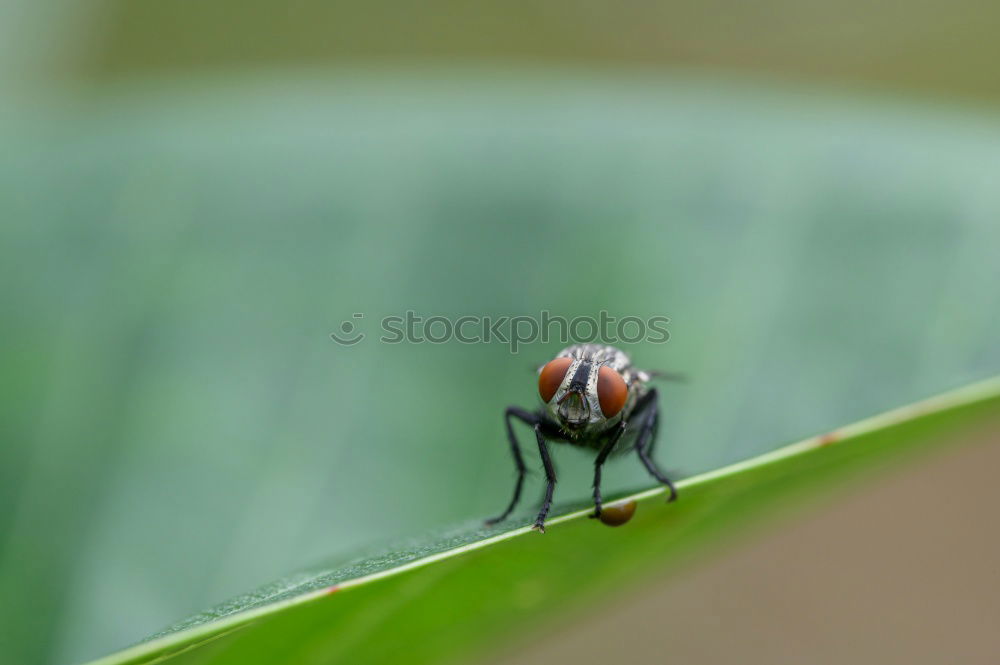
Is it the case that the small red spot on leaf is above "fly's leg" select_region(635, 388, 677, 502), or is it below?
above

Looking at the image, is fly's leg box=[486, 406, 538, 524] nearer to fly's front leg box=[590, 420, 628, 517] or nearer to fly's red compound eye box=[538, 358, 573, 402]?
fly's red compound eye box=[538, 358, 573, 402]

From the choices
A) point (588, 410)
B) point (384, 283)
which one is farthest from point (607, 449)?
point (384, 283)

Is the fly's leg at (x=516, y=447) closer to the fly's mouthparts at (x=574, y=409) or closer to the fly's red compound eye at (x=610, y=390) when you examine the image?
the fly's mouthparts at (x=574, y=409)

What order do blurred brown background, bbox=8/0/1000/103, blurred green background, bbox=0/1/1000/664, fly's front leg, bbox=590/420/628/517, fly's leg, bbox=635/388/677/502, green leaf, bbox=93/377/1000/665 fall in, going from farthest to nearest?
1. blurred brown background, bbox=8/0/1000/103
2. fly's leg, bbox=635/388/677/502
3. fly's front leg, bbox=590/420/628/517
4. blurred green background, bbox=0/1/1000/664
5. green leaf, bbox=93/377/1000/665

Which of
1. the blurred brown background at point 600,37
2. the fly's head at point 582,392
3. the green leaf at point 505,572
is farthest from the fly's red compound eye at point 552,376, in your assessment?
the blurred brown background at point 600,37

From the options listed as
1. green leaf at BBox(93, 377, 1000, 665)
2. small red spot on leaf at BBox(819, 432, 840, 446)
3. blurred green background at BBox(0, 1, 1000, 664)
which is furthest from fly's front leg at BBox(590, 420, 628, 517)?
small red spot on leaf at BBox(819, 432, 840, 446)

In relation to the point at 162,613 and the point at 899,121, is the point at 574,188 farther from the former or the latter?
A: the point at 162,613
